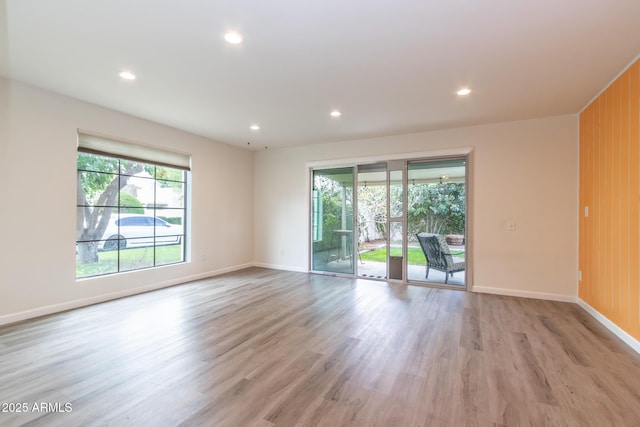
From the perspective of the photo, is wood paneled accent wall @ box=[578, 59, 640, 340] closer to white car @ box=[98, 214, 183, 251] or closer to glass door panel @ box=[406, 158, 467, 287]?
glass door panel @ box=[406, 158, 467, 287]

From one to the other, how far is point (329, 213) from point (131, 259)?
3.55 m

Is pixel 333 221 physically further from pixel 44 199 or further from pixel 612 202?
pixel 44 199

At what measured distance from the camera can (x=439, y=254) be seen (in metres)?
4.79

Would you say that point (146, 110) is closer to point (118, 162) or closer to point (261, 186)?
point (118, 162)

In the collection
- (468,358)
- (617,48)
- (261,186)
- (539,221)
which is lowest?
(468,358)

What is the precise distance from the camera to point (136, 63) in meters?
2.70

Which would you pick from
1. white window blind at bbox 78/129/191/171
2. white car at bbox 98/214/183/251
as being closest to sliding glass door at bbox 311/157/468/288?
white window blind at bbox 78/129/191/171

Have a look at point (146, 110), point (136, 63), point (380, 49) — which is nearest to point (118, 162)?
point (146, 110)

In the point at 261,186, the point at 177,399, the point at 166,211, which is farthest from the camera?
the point at 261,186

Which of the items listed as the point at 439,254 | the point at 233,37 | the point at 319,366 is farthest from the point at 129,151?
the point at 439,254

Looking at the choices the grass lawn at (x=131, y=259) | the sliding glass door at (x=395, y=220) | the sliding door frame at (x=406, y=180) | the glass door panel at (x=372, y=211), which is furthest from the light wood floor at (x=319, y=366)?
the glass door panel at (x=372, y=211)

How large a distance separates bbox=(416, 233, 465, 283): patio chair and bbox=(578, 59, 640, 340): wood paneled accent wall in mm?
1616

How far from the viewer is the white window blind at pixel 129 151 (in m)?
3.74

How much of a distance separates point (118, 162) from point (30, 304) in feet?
6.84
